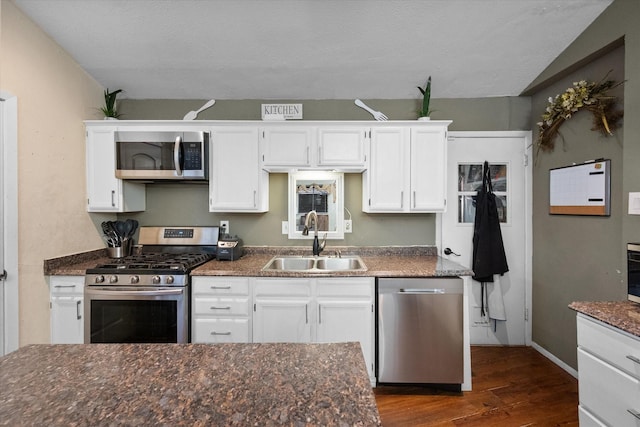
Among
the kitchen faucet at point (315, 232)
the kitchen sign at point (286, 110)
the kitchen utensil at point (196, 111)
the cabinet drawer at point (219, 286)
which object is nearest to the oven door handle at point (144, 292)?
the cabinet drawer at point (219, 286)

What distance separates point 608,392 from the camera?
1.39 metres

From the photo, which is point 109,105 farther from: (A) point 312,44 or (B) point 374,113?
(B) point 374,113

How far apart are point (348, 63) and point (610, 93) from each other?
1896mm

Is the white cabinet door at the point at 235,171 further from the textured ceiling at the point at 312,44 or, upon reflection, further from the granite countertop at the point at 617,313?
the granite countertop at the point at 617,313

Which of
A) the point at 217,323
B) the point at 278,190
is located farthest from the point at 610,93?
the point at 217,323

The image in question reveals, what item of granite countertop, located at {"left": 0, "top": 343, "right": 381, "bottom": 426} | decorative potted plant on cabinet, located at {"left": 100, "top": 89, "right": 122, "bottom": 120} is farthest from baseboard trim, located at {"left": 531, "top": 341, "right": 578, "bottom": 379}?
decorative potted plant on cabinet, located at {"left": 100, "top": 89, "right": 122, "bottom": 120}

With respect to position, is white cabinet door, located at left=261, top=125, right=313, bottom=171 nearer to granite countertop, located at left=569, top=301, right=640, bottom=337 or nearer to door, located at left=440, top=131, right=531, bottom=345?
door, located at left=440, top=131, right=531, bottom=345

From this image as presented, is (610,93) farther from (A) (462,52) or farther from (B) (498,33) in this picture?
(A) (462,52)

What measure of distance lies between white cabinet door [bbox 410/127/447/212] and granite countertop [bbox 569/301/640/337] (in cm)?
118

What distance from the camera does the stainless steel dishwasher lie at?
212 centimetres

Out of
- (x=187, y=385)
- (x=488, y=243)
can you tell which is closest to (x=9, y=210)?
(x=187, y=385)

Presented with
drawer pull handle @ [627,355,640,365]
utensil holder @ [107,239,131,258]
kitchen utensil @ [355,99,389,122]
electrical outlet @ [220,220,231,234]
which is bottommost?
drawer pull handle @ [627,355,640,365]

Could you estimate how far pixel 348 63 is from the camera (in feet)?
8.09

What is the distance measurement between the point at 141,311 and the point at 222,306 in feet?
1.89
